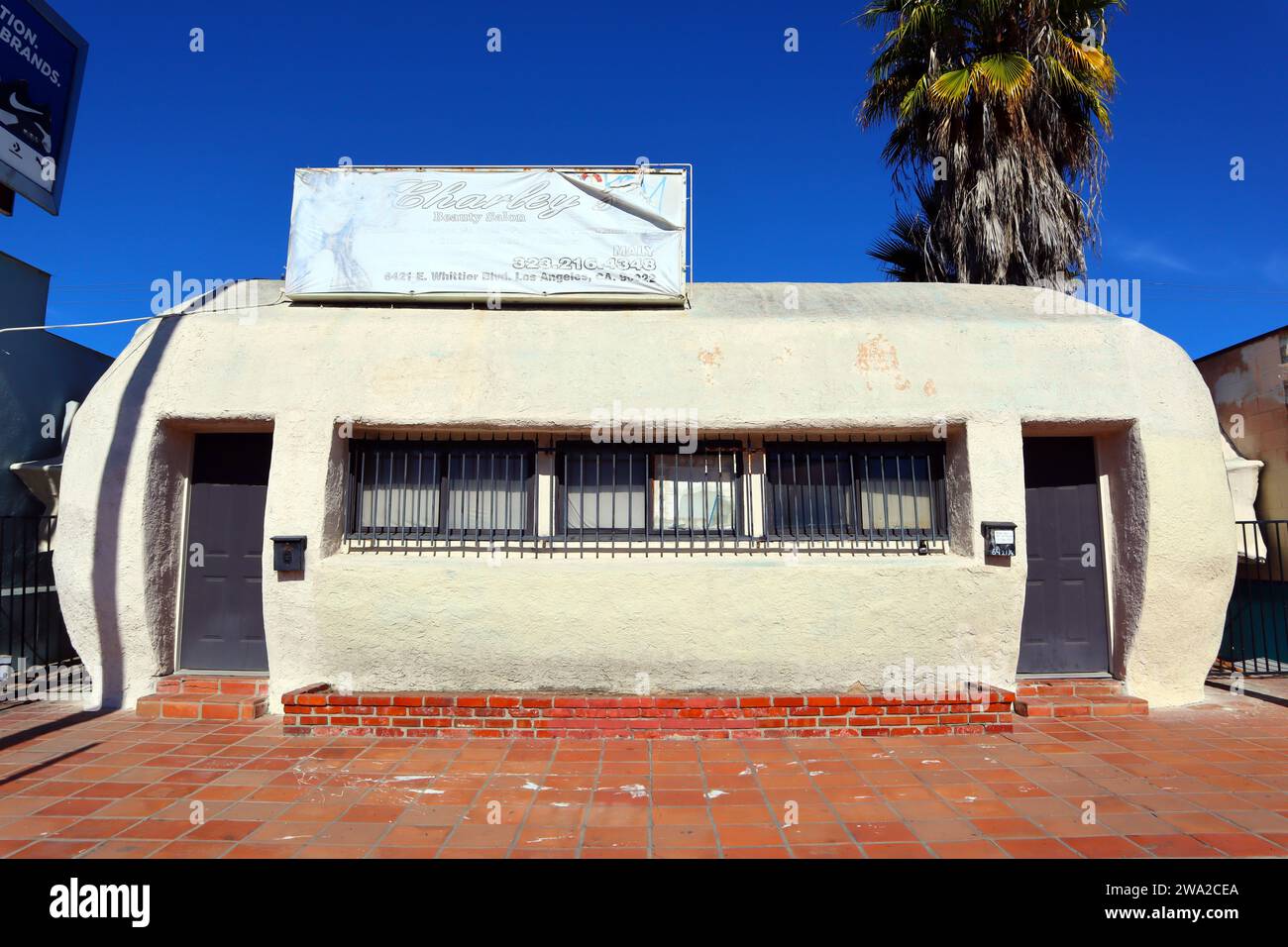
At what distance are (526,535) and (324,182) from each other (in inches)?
154

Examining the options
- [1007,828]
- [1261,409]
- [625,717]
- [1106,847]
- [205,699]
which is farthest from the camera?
[1261,409]

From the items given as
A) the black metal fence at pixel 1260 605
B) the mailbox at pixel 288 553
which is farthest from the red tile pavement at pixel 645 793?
the black metal fence at pixel 1260 605

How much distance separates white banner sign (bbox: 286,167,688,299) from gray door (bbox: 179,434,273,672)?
159 centimetres

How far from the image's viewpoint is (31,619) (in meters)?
7.08

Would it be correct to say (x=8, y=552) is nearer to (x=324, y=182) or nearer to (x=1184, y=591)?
(x=324, y=182)

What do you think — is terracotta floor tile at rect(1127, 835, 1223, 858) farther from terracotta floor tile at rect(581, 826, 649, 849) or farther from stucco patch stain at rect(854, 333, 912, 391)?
stucco patch stain at rect(854, 333, 912, 391)

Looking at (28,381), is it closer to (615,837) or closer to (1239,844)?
(615,837)

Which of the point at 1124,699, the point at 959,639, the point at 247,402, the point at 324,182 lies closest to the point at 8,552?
the point at 247,402

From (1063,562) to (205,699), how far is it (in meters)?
7.34

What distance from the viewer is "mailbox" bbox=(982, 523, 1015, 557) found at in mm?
5504

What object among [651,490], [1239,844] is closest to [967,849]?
[1239,844]

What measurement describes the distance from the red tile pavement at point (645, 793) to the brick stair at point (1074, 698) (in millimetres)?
156

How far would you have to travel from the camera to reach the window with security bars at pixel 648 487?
599 centimetres

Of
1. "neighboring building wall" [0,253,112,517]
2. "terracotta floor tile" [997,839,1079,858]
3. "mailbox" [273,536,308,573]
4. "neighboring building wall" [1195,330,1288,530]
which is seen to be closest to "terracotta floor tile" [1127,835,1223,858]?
"terracotta floor tile" [997,839,1079,858]
